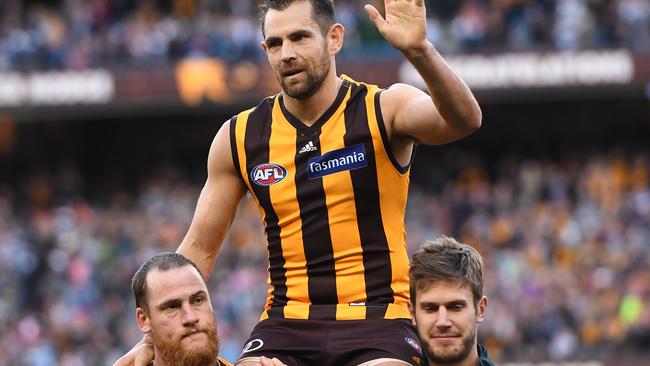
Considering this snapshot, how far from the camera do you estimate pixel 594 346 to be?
1571 cm

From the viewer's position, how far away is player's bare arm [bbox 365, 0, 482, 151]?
507 centimetres

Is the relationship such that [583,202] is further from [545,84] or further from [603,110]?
[603,110]

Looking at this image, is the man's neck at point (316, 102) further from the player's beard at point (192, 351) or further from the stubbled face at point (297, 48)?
the player's beard at point (192, 351)

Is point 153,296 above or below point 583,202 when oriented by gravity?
below

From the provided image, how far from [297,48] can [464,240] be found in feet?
44.9

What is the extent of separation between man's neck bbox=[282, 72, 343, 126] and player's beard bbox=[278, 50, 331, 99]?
3.6 inches

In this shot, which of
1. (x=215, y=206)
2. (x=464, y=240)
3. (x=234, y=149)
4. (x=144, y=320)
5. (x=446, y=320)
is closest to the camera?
(x=446, y=320)

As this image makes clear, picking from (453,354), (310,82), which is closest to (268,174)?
(310,82)

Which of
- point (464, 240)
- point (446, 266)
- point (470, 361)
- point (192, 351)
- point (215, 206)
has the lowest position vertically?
point (470, 361)

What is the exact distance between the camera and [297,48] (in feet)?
18.1

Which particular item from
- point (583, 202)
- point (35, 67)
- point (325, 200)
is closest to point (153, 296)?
point (325, 200)

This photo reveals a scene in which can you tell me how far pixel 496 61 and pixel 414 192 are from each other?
97.7 inches

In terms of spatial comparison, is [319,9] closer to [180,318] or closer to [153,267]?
[153,267]

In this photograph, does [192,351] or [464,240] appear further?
[464,240]
